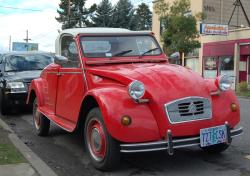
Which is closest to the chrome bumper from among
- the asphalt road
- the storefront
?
the asphalt road

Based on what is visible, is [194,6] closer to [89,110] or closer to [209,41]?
[209,41]

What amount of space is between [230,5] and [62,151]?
34.6m

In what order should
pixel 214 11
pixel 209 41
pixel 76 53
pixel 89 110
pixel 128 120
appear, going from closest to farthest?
pixel 128 120 → pixel 89 110 → pixel 76 53 → pixel 209 41 → pixel 214 11

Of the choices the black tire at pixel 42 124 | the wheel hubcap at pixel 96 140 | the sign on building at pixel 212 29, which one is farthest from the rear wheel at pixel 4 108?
the sign on building at pixel 212 29

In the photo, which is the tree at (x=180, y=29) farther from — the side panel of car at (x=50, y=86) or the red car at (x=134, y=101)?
the red car at (x=134, y=101)

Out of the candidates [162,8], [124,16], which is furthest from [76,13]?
[162,8]

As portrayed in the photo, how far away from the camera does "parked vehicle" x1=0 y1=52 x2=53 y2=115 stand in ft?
38.8

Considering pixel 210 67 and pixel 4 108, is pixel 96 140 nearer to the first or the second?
pixel 4 108

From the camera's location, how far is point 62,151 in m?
7.86

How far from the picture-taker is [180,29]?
33406mm

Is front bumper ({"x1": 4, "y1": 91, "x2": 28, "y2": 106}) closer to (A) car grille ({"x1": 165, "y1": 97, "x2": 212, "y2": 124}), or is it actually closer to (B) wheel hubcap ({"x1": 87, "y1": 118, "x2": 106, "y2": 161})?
(B) wheel hubcap ({"x1": 87, "y1": 118, "x2": 106, "y2": 161})

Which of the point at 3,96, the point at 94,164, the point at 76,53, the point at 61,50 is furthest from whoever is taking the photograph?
the point at 3,96

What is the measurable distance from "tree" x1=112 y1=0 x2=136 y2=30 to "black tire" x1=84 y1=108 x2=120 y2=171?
53.7 metres

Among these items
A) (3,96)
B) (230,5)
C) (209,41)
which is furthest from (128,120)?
(230,5)
